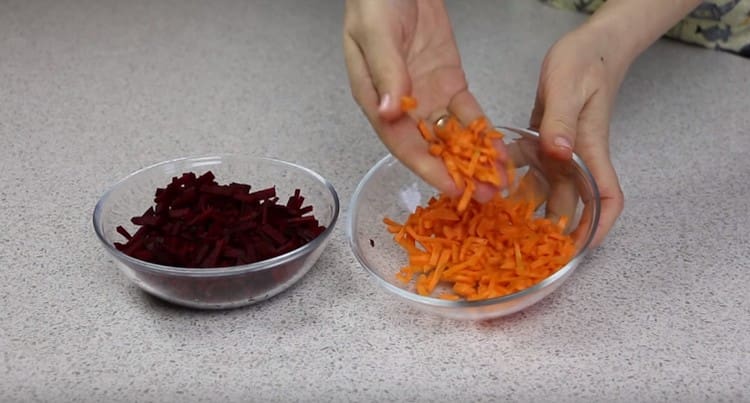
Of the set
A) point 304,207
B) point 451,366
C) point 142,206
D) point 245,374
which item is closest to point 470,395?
point 451,366

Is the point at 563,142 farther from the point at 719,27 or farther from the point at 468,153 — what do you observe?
the point at 719,27

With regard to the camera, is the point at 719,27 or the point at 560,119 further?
the point at 719,27

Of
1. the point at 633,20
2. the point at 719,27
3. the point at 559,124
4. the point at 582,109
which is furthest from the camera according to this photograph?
the point at 719,27

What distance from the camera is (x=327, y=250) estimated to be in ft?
3.84

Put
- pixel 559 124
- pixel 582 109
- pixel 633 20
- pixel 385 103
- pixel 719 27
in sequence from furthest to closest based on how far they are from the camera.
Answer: pixel 719 27, pixel 633 20, pixel 582 109, pixel 559 124, pixel 385 103

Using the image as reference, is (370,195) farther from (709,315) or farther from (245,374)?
(709,315)

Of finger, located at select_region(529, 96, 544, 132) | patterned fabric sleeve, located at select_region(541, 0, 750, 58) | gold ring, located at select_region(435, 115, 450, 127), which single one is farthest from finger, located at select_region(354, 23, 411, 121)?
patterned fabric sleeve, located at select_region(541, 0, 750, 58)

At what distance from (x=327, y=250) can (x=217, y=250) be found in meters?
0.22

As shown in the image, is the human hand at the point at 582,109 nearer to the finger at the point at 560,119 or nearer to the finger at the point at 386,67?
the finger at the point at 560,119

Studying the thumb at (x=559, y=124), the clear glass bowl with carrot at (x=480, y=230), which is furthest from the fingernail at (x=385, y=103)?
the thumb at (x=559, y=124)

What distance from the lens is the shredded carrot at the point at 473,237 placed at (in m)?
0.97

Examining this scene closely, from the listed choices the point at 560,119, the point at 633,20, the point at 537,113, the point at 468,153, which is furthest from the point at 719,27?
the point at 468,153

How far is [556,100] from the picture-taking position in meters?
1.09

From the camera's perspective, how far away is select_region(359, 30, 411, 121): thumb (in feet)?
3.09
